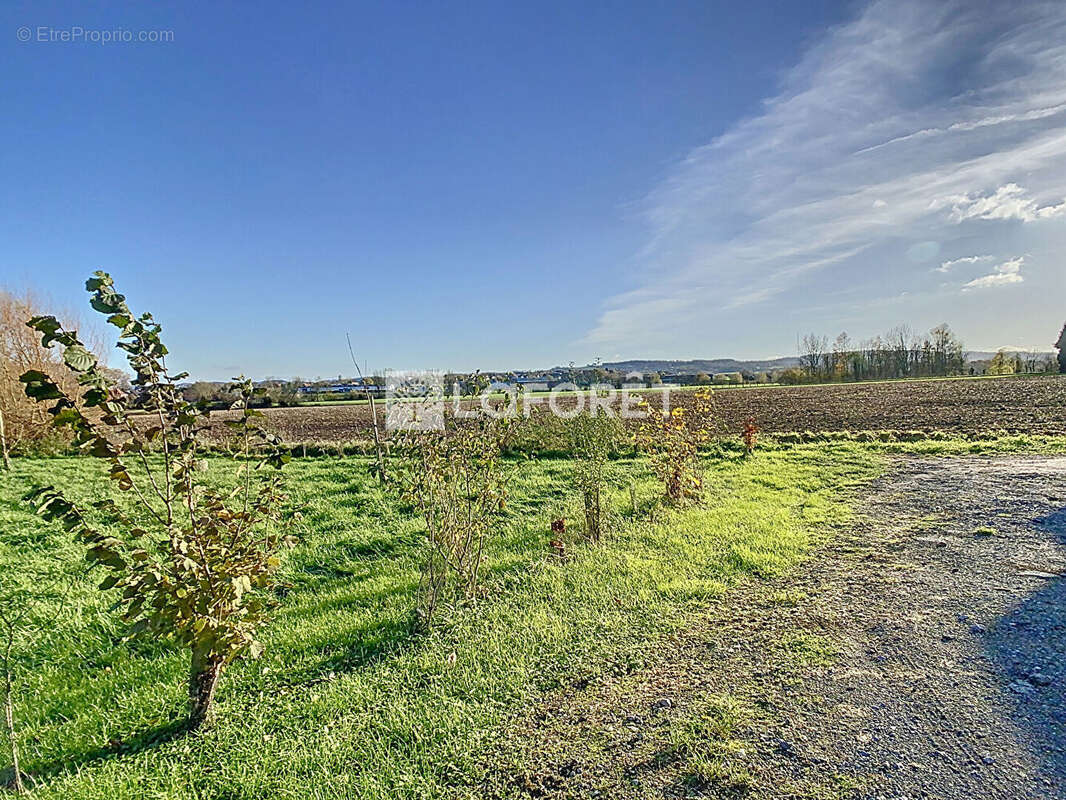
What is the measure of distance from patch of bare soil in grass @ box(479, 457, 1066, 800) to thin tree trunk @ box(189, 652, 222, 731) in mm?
1566

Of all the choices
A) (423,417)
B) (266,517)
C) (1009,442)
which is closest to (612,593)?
(423,417)

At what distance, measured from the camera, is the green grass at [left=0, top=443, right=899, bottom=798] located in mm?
2570

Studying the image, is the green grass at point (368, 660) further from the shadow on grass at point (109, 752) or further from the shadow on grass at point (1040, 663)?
the shadow on grass at point (1040, 663)

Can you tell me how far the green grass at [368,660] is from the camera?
101 inches

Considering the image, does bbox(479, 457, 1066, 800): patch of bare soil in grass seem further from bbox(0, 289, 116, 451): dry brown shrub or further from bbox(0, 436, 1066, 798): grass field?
bbox(0, 289, 116, 451): dry brown shrub

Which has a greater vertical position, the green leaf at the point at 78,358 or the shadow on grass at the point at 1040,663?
the green leaf at the point at 78,358

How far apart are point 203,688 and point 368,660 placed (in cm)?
101

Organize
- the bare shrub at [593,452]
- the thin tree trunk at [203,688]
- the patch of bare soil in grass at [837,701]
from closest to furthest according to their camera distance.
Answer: the patch of bare soil in grass at [837,701], the thin tree trunk at [203,688], the bare shrub at [593,452]

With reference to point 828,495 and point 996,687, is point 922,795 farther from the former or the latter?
point 828,495

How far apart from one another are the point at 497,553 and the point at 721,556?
7.74 feet

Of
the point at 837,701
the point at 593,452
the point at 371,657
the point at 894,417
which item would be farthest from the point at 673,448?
the point at 894,417

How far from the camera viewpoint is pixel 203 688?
286 centimetres

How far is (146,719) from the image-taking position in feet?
9.87

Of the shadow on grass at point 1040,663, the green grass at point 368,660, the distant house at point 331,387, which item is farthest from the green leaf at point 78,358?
the distant house at point 331,387
